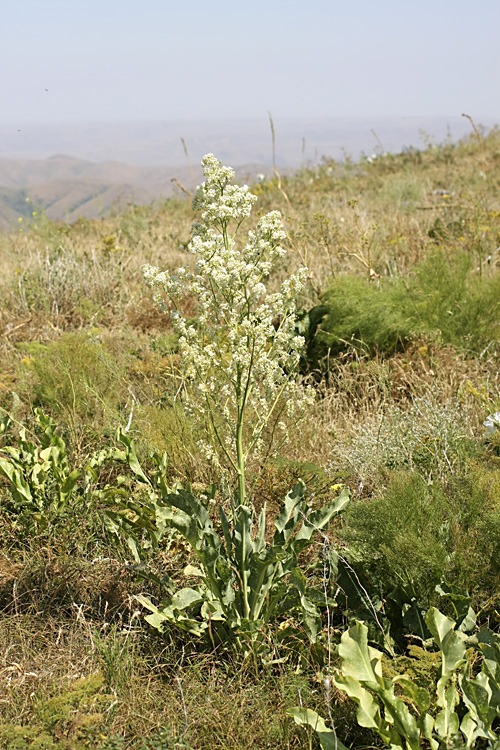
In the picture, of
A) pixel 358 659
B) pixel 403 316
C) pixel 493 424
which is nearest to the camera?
pixel 358 659

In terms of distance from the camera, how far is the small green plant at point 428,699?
1.58 meters

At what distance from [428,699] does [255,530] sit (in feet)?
3.50

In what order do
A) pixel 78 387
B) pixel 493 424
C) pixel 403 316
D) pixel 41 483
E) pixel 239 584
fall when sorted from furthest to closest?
pixel 403 316 → pixel 78 387 → pixel 493 424 → pixel 41 483 → pixel 239 584

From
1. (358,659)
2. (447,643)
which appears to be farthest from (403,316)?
(358,659)

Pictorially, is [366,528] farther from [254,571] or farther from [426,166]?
[426,166]

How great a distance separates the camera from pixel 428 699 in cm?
159

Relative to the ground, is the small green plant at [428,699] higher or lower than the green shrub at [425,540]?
lower

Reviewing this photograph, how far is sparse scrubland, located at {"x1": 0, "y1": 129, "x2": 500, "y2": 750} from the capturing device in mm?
1748

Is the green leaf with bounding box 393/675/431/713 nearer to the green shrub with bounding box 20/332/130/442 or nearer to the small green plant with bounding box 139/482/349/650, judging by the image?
the small green plant with bounding box 139/482/349/650

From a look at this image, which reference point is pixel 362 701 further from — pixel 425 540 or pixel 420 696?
pixel 425 540

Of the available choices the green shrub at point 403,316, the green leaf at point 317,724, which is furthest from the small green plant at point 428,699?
the green shrub at point 403,316

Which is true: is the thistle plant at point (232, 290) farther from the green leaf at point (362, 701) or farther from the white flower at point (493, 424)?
the white flower at point (493, 424)

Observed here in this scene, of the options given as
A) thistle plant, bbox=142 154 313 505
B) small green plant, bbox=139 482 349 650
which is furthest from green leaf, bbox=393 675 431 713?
thistle plant, bbox=142 154 313 505

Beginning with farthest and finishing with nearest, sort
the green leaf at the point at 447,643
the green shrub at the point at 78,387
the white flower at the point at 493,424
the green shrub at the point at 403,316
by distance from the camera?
the green shrub at the point at 403,316
the green shrub at the point at 78,387
the white flower at the point at 493,424
the green leaf at the point at 447,643
